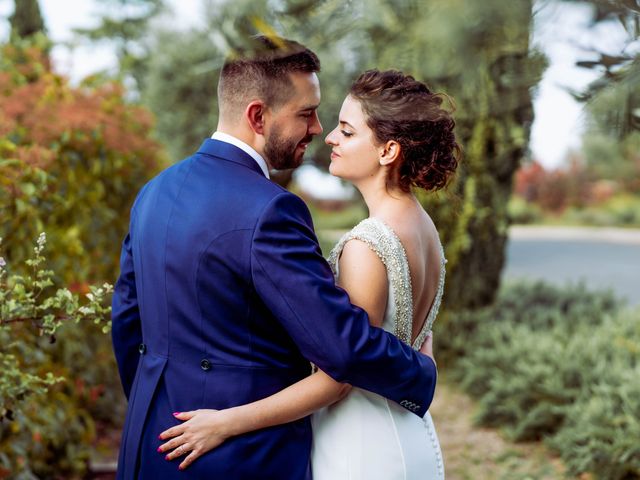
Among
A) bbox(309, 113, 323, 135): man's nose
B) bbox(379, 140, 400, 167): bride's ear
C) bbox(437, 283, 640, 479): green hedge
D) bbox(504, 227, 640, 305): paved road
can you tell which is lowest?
bbox(504, 227, 640, 305): paved road

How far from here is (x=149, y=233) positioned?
76.0 inches

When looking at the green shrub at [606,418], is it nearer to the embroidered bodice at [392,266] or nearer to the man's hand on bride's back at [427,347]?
the man's hand on bride's back at [427,347]

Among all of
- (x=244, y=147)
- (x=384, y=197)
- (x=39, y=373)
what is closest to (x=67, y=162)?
(x=39, y=373)

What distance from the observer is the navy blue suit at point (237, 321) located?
1732 millimetres

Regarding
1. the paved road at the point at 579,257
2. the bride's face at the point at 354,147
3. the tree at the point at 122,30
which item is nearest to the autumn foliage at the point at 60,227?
the bride's face at the point at 354,147

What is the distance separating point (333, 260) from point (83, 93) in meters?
2.91

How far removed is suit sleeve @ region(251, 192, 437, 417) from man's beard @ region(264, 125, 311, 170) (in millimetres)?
243

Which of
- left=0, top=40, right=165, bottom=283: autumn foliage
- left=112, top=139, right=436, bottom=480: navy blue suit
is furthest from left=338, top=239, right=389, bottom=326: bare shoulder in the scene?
left=0, top=40, right=165, bottom=283: autumn foliage

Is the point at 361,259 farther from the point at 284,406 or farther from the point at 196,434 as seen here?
the point at 196,434

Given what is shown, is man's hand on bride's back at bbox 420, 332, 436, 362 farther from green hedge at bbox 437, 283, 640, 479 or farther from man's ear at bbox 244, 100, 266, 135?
green hedge at bbox 437, 283, 640, 479

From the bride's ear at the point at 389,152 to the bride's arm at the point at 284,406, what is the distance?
11.0 inches

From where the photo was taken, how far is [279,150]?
2006mm


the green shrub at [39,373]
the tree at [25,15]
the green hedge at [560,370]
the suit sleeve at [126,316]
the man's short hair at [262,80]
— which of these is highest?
the tree at [25,15]

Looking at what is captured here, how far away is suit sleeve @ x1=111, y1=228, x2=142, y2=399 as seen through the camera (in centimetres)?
215
